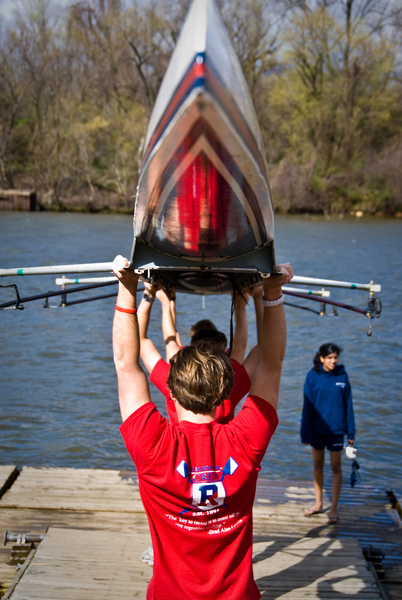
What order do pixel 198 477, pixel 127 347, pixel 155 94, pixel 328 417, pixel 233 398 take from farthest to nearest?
pixel 155 94, pixel 328 417, pixel 233 398, pixel 127 347, pixel 198 477

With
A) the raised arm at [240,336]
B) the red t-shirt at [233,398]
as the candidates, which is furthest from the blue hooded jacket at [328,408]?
the red t-shirt at [233,398]

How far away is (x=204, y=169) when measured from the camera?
2.45 m

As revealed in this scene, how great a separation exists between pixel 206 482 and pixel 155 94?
41.0m

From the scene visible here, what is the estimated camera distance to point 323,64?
4184 centimetres

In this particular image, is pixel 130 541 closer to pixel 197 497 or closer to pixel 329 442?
pixel 329 442

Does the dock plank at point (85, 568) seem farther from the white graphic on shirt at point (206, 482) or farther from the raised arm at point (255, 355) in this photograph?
the white graphic on shirt at point (206, 482)

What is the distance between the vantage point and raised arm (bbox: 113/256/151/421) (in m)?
2.58

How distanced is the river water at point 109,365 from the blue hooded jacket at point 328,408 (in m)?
1.43

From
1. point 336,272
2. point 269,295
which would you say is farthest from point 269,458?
point 336,272

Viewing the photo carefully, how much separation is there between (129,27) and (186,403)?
4209 cm

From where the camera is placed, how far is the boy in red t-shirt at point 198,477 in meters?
2.38

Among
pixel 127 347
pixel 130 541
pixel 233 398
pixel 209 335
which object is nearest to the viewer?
pixel 127 347

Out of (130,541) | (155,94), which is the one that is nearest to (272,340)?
(130,541)

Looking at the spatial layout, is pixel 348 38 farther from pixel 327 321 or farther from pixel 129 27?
→ pixel 327 321
